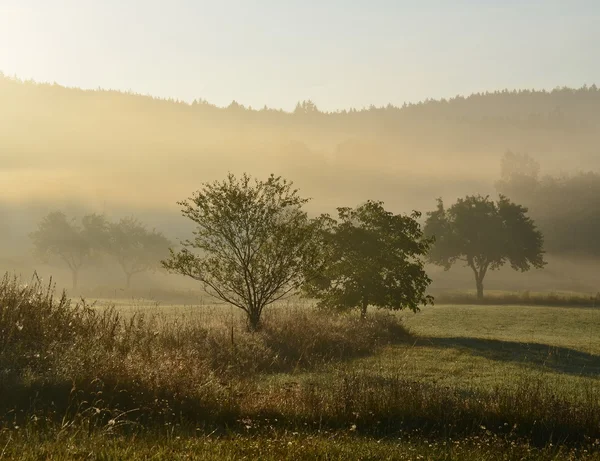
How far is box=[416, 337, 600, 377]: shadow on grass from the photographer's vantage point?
2345 centimetres

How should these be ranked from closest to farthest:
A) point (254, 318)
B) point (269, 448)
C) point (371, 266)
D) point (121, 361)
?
point (269, 448) < point (121, 361) < point (254, 318) < point (371, 266)

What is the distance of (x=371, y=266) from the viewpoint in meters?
31.7

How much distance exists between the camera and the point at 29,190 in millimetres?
179000

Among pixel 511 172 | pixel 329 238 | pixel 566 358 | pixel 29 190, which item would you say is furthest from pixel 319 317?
pixel 29 190

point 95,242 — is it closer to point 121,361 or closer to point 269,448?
point 121,361

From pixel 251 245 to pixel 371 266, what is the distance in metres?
7.80

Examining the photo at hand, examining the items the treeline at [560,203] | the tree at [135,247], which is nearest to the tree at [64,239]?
the tree at [135,247]

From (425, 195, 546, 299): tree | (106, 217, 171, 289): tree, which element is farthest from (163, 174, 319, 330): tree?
(106, 217, 171, 289): tree

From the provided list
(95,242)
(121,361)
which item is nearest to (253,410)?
(121,361)

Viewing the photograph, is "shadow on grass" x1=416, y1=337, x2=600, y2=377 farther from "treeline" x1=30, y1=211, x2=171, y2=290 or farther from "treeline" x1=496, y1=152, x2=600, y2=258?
"treeline" x1=496, y1=152, x2=600, y2=258

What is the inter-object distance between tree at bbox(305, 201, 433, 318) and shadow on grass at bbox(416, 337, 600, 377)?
108 inches

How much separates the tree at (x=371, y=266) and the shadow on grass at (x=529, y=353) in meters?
2.75

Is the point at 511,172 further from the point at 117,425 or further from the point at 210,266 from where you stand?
the point at 117,425

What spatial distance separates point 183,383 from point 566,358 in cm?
1798
